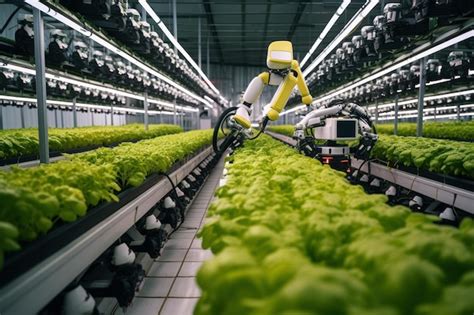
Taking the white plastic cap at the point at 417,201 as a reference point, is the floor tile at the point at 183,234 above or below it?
below

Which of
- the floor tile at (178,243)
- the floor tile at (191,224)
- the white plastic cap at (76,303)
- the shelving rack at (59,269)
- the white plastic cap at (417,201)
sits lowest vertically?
the floor tile at (191,224)

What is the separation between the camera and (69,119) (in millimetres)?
18609

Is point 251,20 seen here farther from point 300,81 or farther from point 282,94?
point 282,94

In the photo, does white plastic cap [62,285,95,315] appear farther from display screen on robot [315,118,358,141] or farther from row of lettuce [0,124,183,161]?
display screen on robot [315,118,358,141]

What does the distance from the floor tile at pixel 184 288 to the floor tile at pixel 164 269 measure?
18 centimetres

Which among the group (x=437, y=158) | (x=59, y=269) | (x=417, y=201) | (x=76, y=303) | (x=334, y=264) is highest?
(x=437, y=158)

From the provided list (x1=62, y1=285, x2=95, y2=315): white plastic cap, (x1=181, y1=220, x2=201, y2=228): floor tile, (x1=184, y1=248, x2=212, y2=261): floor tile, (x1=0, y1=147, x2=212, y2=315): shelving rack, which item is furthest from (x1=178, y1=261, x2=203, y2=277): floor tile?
(x1=62, y1=285, x2=95, y2=315): white plastic cap

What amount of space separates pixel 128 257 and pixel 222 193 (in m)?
1.19

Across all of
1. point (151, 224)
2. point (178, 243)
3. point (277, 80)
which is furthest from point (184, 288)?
point (277, 80)

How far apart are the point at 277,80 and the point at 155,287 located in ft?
11.2

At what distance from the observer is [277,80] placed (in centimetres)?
551

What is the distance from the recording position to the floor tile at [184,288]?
3.31m

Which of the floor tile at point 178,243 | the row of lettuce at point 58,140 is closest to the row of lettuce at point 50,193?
the floor tile at point 178,243

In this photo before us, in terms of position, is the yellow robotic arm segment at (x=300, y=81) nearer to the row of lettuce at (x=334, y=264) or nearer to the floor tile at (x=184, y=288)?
the floor tile at (x=184, y=288)
